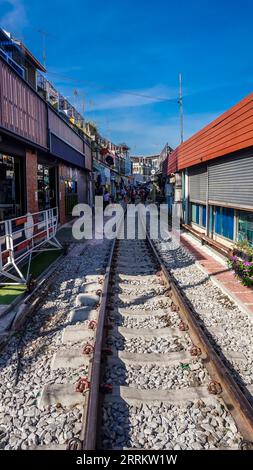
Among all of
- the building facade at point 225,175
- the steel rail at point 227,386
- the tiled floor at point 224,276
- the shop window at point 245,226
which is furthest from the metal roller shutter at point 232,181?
the steel rail at point 227,386

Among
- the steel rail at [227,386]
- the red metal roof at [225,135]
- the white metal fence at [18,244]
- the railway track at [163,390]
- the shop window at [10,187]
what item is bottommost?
the railway track at [163,390]

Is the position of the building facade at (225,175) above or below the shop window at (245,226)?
above

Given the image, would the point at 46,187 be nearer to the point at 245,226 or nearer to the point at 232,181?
the point at 232,181

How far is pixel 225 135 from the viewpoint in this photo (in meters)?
10.2

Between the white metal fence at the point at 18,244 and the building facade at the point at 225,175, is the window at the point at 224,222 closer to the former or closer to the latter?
the building facade at the point at 225,175

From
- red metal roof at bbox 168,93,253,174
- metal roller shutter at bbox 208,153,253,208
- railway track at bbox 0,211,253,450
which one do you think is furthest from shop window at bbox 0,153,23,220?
metal roller shutter at bbox 208,153,253,208

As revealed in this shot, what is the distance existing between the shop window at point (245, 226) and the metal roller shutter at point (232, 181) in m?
0.32

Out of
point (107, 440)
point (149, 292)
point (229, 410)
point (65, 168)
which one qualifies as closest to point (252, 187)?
point (149, 292)

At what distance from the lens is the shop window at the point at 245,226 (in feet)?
29.8

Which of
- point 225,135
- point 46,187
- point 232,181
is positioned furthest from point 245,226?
point 46,187

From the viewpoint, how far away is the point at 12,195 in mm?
11562

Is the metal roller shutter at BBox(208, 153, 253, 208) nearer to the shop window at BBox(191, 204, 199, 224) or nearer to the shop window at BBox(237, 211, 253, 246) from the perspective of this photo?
the shop window at BBox(237, 211, 253, 246)

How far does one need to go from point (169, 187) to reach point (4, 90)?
17.7 m
